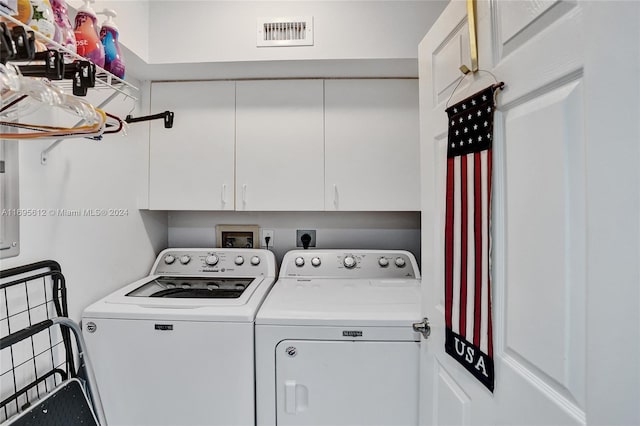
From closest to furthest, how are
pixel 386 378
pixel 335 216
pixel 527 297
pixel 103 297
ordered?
pixel 527 297 < pixel 386 378 < pixel 103 297 < pixel 335 216

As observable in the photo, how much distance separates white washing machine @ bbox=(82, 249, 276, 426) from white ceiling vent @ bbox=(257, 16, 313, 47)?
4.39 ft

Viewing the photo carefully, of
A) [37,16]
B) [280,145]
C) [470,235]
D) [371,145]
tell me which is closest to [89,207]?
[37,16]

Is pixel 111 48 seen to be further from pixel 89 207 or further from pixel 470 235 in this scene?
pixel 470 235

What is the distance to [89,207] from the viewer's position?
4.72ft

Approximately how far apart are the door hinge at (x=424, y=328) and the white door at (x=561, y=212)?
252 mm

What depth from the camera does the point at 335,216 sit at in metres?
2.16

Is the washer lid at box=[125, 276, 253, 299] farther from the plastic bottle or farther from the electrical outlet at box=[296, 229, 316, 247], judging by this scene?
the plastic bottle

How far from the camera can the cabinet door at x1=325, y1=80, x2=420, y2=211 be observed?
1835 mm

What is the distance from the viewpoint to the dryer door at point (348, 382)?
130 cm

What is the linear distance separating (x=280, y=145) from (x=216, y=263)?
832 millimetres

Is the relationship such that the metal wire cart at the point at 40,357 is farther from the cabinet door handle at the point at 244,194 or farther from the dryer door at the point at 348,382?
the cabinet door handle at the point at 244,194

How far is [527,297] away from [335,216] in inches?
60.9

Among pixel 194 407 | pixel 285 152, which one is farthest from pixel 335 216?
pixel 194 407

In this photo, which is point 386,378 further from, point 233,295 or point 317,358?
point 233,295
